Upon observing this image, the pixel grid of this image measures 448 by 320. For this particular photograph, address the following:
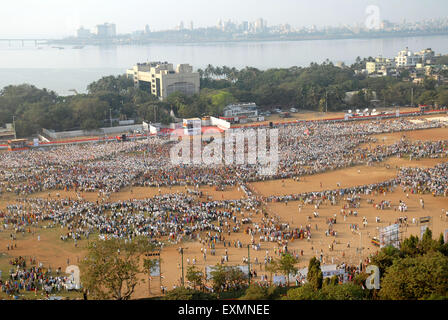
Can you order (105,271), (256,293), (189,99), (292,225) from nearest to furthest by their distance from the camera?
(256,293) < (105,271) < (292,225) < (189,99)

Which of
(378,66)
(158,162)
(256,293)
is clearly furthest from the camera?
(378,66)

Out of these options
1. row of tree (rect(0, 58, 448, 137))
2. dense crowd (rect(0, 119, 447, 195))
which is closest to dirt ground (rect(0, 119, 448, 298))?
dense crowd (rect(0, 119, 447, 195))

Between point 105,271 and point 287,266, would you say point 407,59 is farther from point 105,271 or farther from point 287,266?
point 105,271

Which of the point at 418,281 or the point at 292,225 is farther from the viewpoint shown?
the point at 292,225

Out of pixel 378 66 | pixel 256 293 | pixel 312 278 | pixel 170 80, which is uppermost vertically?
pixel 378 66

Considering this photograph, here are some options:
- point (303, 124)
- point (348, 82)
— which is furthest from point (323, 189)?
point (348, 82)

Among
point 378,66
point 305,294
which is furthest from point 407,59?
point 305,294

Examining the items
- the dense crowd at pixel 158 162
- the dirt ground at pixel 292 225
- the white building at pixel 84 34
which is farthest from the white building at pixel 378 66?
the white building at pixel 84 34

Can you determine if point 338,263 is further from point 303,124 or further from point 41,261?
point 303,124

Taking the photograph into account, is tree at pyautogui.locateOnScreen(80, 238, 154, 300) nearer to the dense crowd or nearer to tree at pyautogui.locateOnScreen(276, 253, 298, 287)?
tree at pyautogui.locateOnScreen(276, 253, 298, 287)

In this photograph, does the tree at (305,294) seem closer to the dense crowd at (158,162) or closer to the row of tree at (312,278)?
the row of tree at (312,278)
